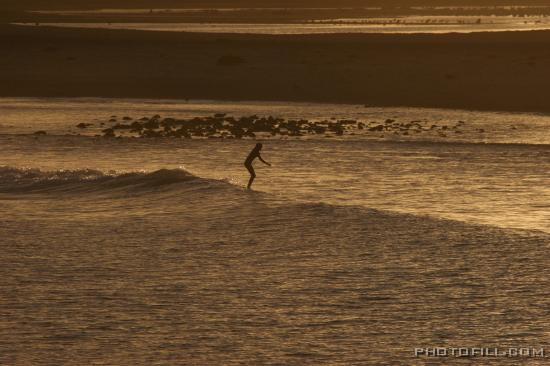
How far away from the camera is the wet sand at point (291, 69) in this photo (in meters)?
56.7

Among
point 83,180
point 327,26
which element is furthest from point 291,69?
point 327,26

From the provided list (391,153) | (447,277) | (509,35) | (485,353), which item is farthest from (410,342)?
(509,35)

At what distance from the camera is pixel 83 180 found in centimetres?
3241

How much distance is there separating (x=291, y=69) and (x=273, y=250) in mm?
42840

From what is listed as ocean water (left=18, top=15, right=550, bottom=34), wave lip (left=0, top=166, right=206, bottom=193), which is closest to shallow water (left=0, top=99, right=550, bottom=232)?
wave lip (left=0, top=166, right=206, bottom=193)

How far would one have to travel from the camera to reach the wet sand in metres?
56.7

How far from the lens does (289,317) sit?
18781 millimetres

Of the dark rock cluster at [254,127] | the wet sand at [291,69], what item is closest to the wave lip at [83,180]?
the dark rock cluster at [254,127]

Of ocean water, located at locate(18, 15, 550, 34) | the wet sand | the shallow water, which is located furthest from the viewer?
ocean water, located at locate(18, 15, 550, 34)

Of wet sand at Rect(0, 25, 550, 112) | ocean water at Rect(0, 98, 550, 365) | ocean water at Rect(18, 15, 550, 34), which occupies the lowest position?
ocean water at Rect(0, 98, 550, 365)

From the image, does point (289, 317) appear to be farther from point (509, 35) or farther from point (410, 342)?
point (509, 35)

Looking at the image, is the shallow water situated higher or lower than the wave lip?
higher

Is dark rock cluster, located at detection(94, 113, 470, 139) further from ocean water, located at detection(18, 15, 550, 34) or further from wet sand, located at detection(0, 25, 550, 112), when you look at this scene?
ocean water, located at detection(18, 15, 550, 34)

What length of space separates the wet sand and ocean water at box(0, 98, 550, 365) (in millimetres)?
15794
